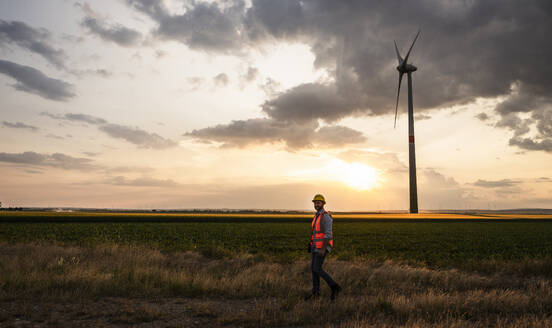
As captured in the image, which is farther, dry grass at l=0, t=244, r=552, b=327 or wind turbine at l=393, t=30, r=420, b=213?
wind turbine at l=393, t=30, r=420, b=213

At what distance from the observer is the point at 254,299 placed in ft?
34.3

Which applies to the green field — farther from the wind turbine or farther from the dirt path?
the wind turbine

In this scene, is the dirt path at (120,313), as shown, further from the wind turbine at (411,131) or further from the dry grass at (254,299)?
the wind turbine at (411,131)

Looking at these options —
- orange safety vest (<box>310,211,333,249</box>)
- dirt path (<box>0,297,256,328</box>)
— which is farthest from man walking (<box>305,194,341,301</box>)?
dirt path (<box>0,297,256,328</box>)

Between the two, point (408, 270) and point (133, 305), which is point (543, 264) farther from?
point (133, 305)

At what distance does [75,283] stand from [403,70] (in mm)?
101416

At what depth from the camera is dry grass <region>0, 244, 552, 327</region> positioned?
8.25 m

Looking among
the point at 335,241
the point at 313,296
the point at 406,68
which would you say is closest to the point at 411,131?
the point at 406,68

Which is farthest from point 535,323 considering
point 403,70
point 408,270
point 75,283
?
point 403,70

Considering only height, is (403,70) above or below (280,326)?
above

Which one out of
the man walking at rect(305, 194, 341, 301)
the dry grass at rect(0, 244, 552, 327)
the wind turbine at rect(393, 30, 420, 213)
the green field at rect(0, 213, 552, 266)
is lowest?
the green field at rect(0, 213, 552, 266)

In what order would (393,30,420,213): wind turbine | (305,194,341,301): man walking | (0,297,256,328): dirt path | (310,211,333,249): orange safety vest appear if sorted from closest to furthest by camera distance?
(0,297,256,328): dirt path → (305,194,341,301): man walking → (310,211,333,249): orange safety vest → (393,30,420,213): wind turbine

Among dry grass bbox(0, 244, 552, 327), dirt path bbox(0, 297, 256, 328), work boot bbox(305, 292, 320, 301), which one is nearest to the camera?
dirt path bbox(0, 297, 256, 328)

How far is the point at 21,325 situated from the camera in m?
7.65
